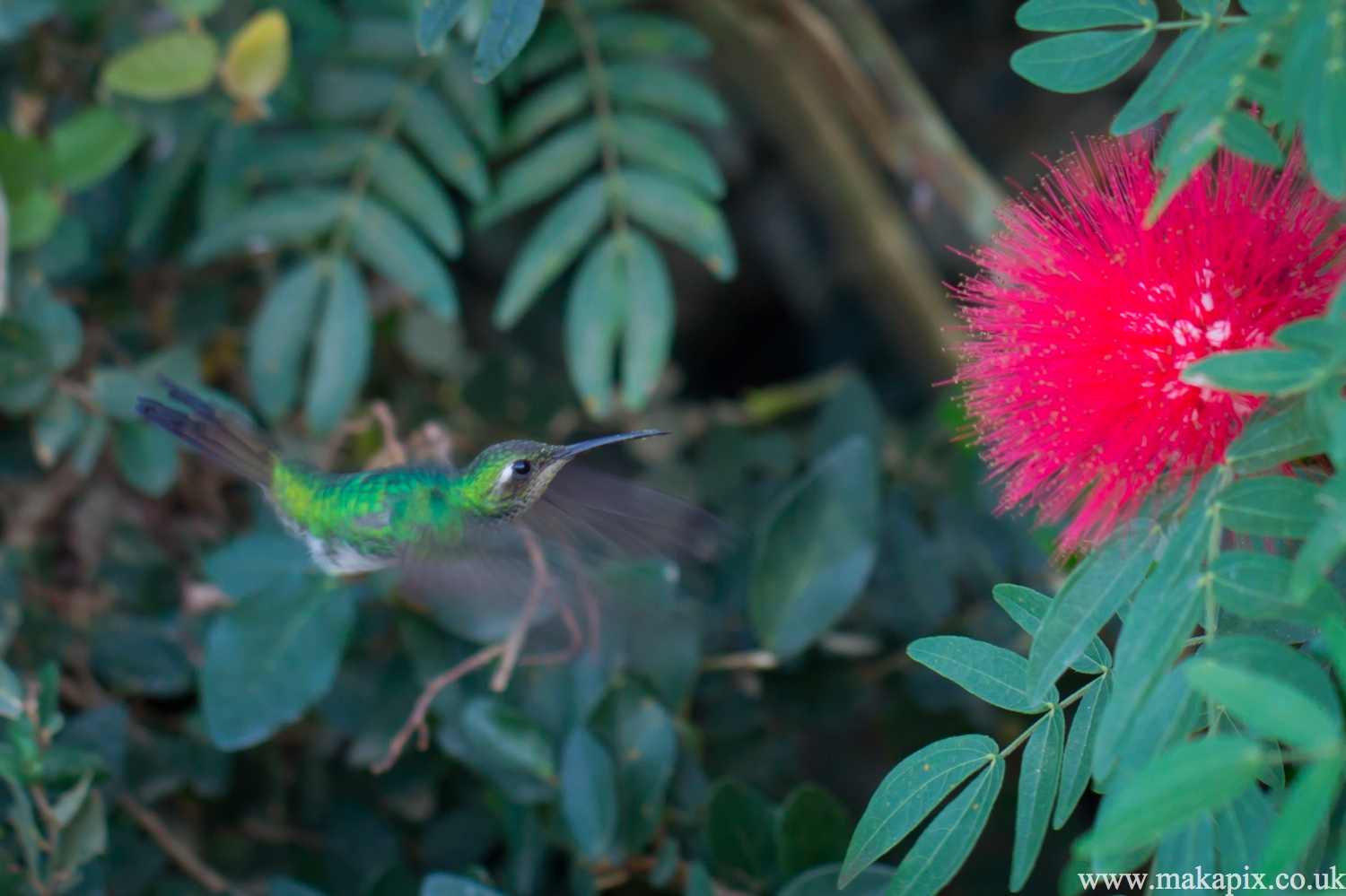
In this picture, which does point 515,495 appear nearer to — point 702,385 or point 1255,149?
point 1255,149

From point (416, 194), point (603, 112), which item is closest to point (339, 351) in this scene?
point (416, 194)

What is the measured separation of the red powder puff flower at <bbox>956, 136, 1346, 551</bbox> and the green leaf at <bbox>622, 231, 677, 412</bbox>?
51 centimetres

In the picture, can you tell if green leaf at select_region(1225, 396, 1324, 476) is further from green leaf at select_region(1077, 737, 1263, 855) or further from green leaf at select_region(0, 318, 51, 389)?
green leaf at select_region(0, 318, 51, 389)

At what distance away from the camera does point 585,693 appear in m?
1.06

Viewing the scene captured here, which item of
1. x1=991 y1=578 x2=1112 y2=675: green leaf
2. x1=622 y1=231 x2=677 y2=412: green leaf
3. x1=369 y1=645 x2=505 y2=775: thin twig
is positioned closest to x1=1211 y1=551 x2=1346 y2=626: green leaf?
x1=991 y1=578 x2=1112 y2=675: green leaf

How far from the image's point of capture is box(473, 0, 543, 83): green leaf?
0.67m

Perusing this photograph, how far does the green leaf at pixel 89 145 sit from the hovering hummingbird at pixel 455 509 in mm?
385

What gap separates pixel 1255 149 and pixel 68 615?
4.27 feet

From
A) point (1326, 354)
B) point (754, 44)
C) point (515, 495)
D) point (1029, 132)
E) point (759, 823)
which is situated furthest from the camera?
point (1029, 132)

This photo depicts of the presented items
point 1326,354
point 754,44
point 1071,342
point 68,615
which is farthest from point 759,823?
point 754,44

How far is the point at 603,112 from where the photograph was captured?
129 centimetres

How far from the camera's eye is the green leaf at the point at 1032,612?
65 centimetres

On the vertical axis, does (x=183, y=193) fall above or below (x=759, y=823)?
above

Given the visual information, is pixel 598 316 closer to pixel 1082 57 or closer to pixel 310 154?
pixel 310 154
